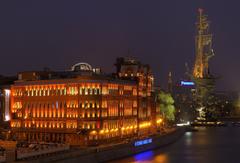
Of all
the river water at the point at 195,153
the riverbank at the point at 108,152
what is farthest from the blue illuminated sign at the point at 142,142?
the river water at the point at 195,153

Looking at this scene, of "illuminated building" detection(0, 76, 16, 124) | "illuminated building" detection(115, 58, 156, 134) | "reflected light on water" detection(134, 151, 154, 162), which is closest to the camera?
"reflected light on water" detection(134, 151, 154, 162)

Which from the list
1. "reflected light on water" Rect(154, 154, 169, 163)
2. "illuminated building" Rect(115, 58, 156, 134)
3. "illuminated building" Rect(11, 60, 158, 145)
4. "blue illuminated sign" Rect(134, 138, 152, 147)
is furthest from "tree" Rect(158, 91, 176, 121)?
"reflected light on water" Rect(154, 154, 169, 163)

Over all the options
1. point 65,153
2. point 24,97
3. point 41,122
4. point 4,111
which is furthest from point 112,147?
point 4,111

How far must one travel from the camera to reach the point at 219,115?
133 meters

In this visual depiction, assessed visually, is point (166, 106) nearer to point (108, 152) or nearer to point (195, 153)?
point (195, 153)

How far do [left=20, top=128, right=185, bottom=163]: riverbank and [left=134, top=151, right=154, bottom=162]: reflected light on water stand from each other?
62cm

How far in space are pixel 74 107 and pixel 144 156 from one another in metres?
9.19

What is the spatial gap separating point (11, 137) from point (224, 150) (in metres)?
23.6

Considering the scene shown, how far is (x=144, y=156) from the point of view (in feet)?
161

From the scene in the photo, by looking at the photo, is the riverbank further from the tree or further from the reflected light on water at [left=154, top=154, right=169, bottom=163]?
the tree

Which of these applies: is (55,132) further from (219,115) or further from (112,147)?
(219,115)

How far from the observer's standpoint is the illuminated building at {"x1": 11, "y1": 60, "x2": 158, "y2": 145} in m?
51.6

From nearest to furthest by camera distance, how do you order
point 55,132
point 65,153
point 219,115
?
point 65,153, point 55,132, point 219,115

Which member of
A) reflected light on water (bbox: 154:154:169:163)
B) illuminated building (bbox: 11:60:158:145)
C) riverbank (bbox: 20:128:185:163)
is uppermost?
Answer: illuminated building (bbox: 11:60:158:145)
